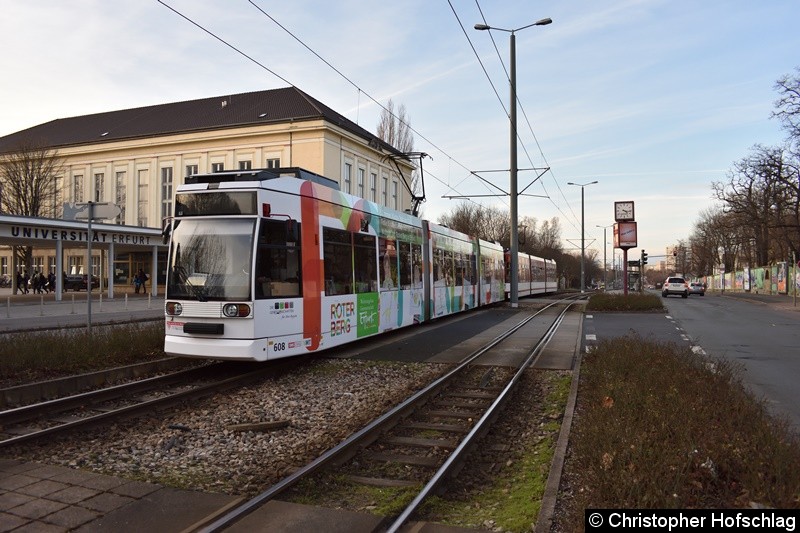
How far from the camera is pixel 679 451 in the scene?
429 cm

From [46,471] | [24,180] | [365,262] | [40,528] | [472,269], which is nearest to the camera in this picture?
[40,528]

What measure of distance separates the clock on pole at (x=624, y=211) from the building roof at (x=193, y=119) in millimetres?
21275

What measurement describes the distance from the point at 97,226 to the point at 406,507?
116 ft

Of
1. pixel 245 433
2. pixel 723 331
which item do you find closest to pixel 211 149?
pixel 723 331

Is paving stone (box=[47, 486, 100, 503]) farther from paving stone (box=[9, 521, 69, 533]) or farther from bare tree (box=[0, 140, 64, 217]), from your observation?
bare tree (box=[0, 140, 64, 217])

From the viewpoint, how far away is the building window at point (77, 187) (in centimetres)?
5938

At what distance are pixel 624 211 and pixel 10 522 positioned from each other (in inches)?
A: 1218

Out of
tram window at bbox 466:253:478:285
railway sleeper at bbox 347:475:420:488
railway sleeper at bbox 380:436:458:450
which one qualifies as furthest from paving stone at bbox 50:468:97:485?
tram window at bbox 466:253:478:285

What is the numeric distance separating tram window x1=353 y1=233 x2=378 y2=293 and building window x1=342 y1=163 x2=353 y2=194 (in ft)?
131

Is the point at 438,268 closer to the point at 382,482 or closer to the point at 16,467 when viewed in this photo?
the point at 382,482

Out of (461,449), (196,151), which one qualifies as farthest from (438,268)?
(196,151)

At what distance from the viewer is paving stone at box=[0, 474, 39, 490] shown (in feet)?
15.7

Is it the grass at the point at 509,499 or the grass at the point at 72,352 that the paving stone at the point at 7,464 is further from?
the grass at the point at 509,499

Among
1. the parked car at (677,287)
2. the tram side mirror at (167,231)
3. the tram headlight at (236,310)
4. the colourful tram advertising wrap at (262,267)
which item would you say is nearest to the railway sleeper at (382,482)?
the colourful tram advertising wrap at (262,267)
